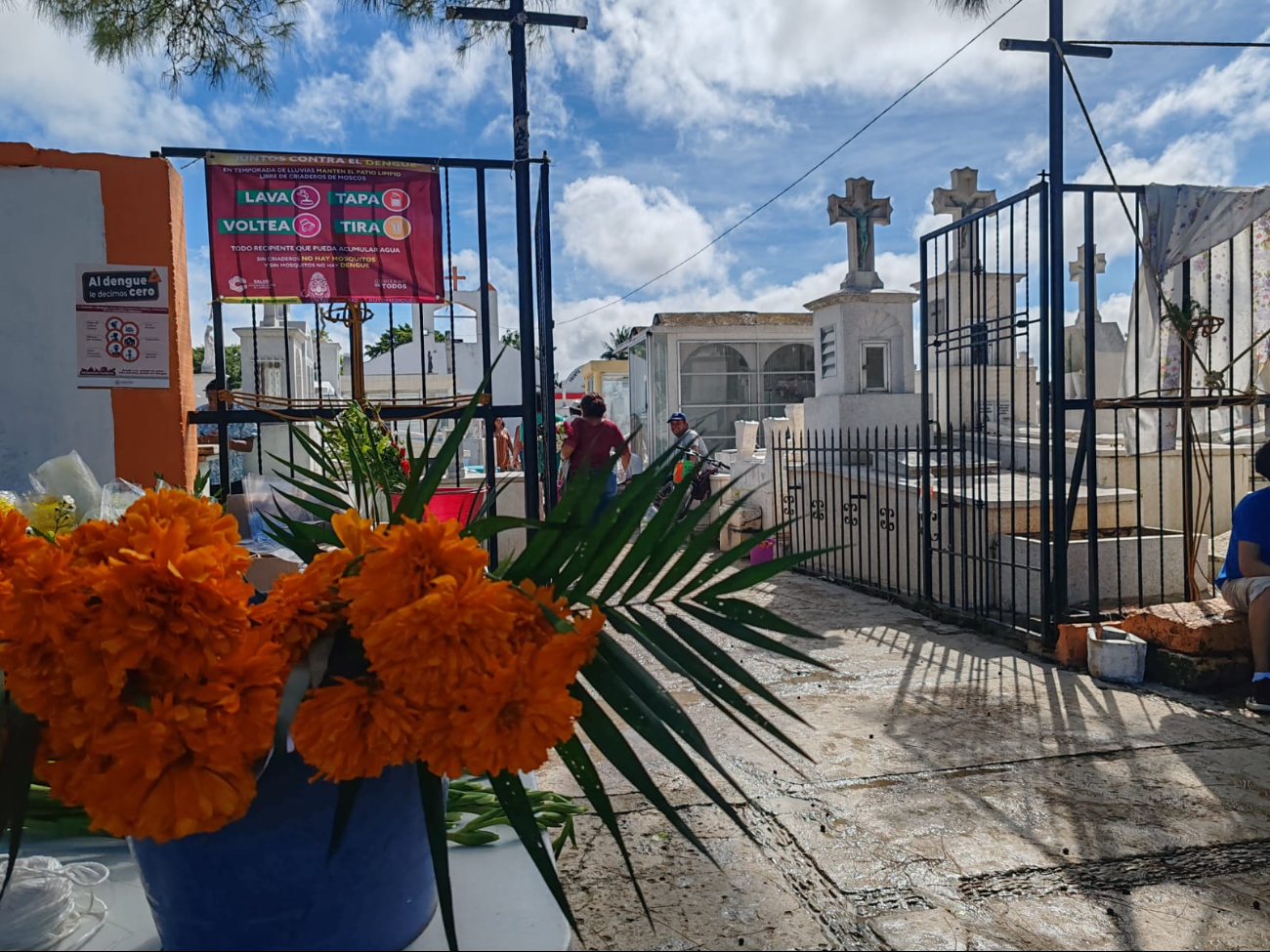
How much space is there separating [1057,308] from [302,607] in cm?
488

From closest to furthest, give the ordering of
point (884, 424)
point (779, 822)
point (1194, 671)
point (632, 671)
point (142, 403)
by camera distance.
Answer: point (632, 671) → point (779, 822) → point (142, 403) → point (1194, 671) → point (884, 424)

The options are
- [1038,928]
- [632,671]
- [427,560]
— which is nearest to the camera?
[427,560]

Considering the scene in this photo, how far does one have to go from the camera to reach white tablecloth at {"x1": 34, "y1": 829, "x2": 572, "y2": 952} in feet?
3.60

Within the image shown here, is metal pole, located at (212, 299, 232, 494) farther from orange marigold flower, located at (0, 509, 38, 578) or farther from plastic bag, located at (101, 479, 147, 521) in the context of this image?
orange marigold flower, located at (0, 509, 38, 578)

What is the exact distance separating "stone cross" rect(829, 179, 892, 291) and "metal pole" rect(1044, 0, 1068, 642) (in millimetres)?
3631

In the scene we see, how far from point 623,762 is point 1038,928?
5.94 ft

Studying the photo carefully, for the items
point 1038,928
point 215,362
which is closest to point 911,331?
point 215,362

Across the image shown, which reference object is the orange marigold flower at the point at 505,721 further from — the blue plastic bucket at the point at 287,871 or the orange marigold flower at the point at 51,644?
the orange marigold flower at the point at 51,644

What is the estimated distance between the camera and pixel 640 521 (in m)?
1.12

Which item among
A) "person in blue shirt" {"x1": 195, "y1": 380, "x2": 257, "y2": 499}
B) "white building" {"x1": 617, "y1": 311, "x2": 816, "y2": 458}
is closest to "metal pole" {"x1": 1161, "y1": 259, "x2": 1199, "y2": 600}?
"person in blue shirt" {"x1": 195, "y1": 380, "x2": 257, "y2": 499}

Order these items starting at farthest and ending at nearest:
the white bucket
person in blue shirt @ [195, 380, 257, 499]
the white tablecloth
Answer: the white bucket → person in blue shirt @ [195, 380, 257, 499] → the white tablecloth

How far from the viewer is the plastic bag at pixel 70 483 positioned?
1851 millimetres

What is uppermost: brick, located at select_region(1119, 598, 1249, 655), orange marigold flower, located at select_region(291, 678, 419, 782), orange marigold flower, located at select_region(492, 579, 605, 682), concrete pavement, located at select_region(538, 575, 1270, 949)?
orange marigold flower, located at select_region(492, 579, 605, 682)

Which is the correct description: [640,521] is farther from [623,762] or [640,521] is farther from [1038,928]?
[1038,928]
